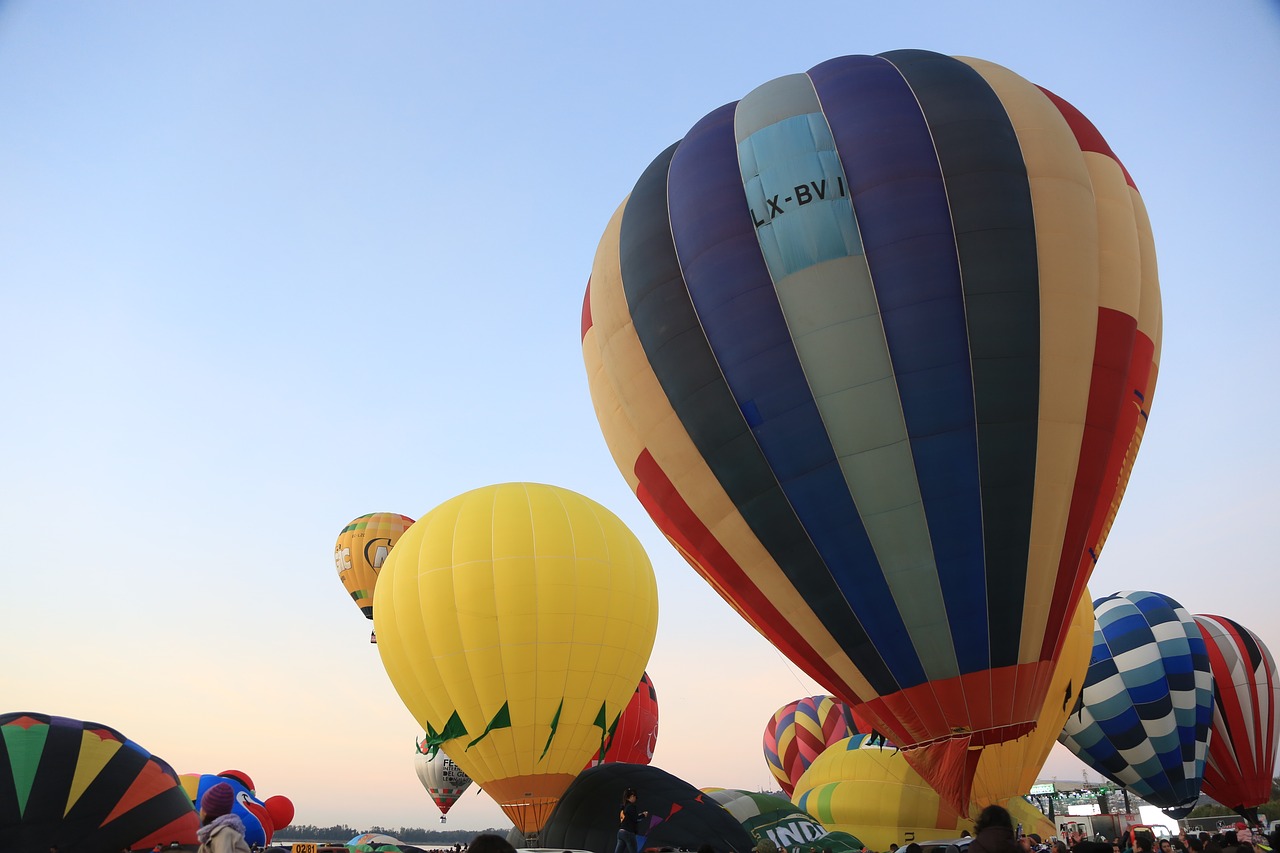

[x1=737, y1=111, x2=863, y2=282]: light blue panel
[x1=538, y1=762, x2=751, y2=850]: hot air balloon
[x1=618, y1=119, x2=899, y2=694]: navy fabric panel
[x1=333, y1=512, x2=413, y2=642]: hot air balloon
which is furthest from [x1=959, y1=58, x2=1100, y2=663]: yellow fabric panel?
[x1=333, y1=512, x2=413, y2=642]: hot air balloon

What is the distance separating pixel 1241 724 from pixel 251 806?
71.4 feet

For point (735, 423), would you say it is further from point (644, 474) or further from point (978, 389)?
point (978, 389)

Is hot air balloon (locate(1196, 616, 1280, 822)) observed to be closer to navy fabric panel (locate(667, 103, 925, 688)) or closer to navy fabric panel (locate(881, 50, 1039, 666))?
navy fabric panel (locate(881, 50, 1039, 666))

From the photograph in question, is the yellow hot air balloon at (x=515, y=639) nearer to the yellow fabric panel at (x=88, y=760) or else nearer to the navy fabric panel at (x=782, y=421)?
the yellow fabric panel at (x=88, y=760)

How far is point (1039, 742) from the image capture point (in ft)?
43.4

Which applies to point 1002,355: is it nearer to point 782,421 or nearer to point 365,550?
point 782,421

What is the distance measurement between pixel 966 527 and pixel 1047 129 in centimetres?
466

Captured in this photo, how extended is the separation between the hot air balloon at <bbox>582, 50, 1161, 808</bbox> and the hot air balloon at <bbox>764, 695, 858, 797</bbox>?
1428 centimetres

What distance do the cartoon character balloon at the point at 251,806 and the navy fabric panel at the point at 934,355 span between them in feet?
37.8

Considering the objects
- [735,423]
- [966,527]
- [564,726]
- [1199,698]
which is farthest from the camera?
[1199,698]

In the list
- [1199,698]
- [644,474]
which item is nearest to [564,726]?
[644,474]

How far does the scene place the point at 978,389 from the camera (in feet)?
32.0

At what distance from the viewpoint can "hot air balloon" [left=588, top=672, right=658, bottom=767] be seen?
2140 centimetres

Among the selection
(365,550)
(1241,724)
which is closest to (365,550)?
(365,550)
